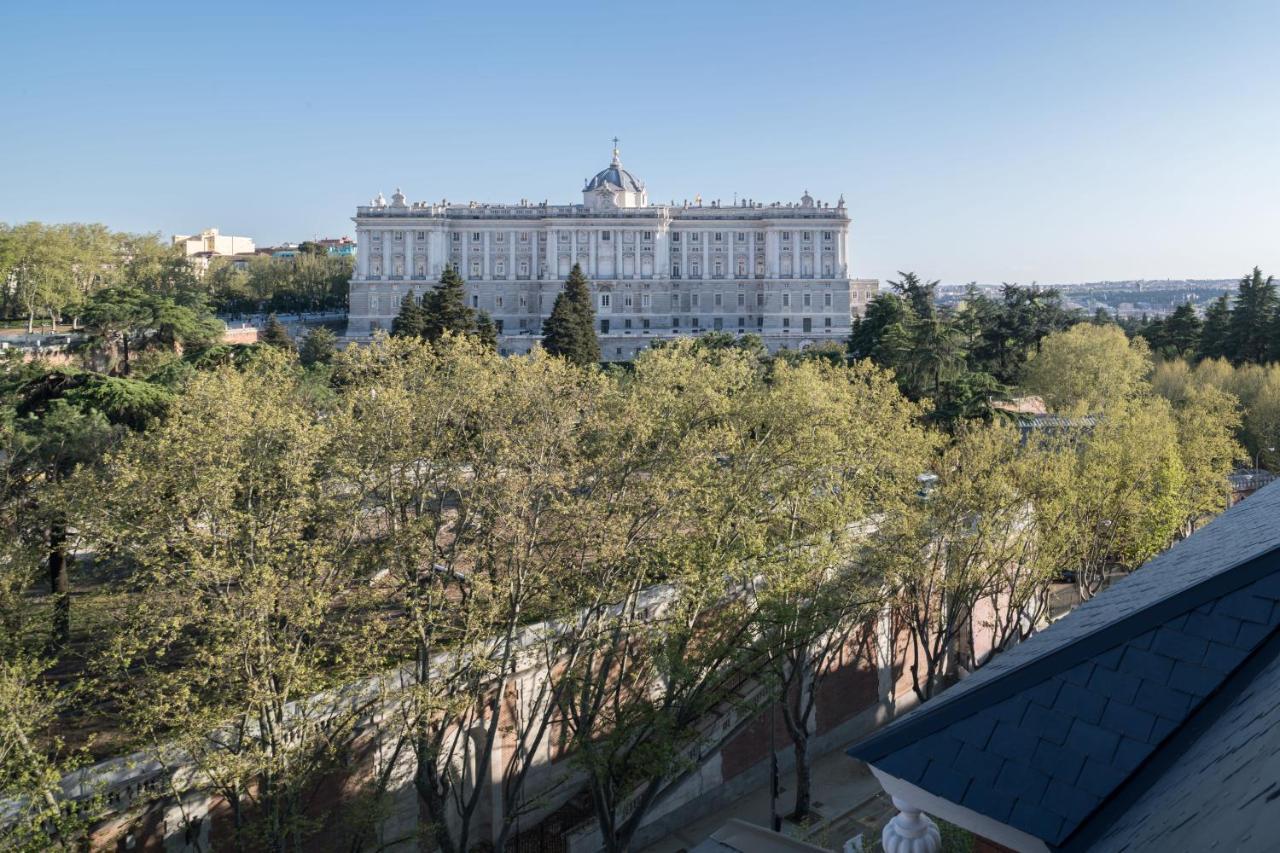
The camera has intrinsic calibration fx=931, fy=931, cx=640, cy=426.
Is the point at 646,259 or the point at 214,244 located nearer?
the point at 646,259

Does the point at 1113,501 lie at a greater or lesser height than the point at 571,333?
lesser

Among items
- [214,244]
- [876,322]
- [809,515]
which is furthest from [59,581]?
[214,244]

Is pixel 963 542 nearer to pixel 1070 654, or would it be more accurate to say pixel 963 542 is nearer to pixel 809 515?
pixel 809 515

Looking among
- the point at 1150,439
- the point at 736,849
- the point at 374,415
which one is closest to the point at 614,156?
the point at 1150,439

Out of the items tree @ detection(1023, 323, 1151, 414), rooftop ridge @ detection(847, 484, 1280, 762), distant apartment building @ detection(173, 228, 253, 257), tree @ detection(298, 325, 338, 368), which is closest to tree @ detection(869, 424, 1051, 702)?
rooftop ridge @ detection(847, 484, 1280, 762)

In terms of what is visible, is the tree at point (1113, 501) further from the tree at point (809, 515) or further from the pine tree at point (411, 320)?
the pine tree at point (411, 320)

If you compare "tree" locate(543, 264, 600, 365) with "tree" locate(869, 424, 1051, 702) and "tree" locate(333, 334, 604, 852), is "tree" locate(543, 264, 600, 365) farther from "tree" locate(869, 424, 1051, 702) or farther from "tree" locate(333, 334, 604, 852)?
"tree" locate(333, 334, 604, 852)

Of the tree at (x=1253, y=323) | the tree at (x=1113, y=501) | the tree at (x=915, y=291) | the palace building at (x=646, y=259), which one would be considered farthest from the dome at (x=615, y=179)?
the tree at (x=1113, y=501)
